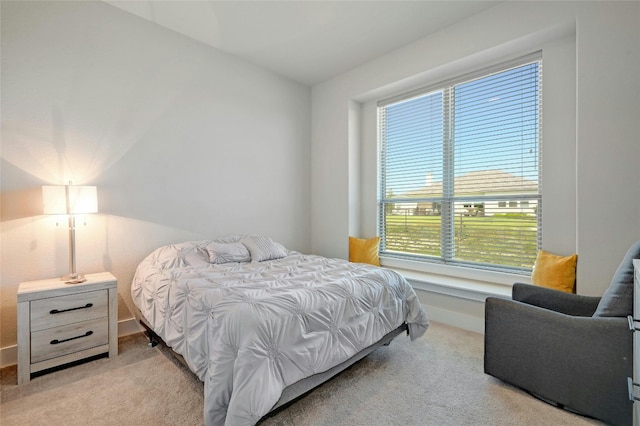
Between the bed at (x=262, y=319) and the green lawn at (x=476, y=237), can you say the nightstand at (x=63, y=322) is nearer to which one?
the bed at (x=262, y=319)

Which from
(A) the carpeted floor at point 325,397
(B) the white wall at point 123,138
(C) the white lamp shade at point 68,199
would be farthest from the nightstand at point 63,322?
(C) the white lamp shade at point 68,199

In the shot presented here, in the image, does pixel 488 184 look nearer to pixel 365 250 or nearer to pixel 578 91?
pixel 578 91

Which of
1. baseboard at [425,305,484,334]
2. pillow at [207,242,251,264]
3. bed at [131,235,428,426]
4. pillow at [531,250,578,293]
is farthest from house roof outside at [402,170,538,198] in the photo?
pillow at [207,242,251,264]

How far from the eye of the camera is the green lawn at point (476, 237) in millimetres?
2916

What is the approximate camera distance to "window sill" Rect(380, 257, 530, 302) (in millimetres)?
2867

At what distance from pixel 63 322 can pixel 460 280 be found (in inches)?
138

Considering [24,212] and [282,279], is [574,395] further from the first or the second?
[24,212]

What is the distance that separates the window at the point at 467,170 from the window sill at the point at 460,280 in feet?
0.34

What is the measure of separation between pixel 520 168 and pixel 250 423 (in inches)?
122

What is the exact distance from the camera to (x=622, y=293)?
1.56m

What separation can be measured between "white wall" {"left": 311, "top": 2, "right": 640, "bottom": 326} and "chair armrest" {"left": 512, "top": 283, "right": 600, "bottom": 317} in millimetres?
437

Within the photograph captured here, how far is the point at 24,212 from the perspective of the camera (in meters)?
2.34

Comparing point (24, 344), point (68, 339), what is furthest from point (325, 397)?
point (24, 344)

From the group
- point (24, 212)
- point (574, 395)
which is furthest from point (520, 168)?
point (24, 212)
